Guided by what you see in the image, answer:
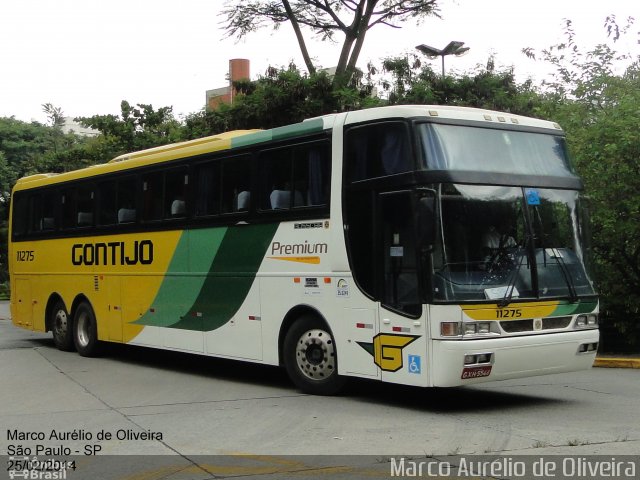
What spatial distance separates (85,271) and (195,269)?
4071 millimetres

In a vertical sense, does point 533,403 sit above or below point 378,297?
below

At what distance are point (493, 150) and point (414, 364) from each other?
2666 mm

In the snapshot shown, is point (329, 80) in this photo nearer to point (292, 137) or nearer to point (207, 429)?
point (292, 137)

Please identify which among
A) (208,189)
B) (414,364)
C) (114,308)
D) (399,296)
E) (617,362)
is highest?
(208,189)

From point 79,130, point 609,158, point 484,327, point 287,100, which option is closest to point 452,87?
point 287,100

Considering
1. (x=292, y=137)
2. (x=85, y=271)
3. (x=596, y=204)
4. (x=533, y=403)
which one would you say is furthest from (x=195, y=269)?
(x=596, y=204)

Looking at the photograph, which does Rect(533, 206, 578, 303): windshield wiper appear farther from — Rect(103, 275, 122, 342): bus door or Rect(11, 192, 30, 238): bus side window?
Rect(11, 192, 30, 238): bus side window

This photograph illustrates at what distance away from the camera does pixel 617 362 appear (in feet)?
50.3

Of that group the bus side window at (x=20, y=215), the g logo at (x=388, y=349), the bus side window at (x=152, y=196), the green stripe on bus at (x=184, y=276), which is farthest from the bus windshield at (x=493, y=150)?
the bus side window at (x=20, y=215)

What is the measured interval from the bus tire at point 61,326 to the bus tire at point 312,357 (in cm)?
727

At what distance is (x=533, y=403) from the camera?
431 inches

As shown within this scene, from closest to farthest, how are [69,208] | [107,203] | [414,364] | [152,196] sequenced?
[414,364]
[152,196]
[107,203]
[69,208]

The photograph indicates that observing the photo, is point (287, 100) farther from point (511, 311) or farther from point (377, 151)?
point (511, 311)

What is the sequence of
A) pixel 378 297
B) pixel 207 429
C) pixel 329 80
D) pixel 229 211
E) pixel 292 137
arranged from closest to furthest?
pixel 207 429 < pixel 378 297 < pixel 292 137 < pixel 229 211 < pixel 329 80
